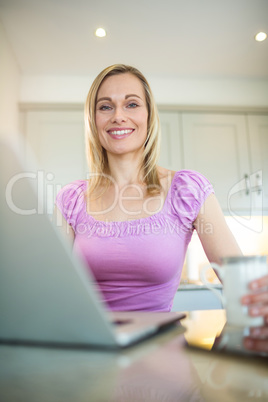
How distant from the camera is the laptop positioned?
1.06ft

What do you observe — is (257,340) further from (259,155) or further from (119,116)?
(259,155)

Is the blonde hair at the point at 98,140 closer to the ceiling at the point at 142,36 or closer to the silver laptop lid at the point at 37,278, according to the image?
the silver laptop lid at the point at 37,278

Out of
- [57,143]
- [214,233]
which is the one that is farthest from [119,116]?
[57,143]

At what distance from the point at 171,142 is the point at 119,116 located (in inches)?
75.4

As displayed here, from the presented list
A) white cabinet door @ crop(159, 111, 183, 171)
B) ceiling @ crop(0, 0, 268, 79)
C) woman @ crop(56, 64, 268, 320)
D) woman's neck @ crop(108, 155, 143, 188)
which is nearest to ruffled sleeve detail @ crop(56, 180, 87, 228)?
woman @ crop(56, 64, 268, 320)

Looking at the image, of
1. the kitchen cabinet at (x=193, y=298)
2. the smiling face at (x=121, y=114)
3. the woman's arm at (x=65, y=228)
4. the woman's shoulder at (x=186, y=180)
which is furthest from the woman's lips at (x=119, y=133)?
the kitchen cabinet at (x=193, y=298)

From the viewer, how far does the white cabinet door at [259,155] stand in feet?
10.1

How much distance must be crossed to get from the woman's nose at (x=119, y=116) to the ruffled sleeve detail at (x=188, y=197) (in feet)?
1.04

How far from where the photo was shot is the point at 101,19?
247 cm

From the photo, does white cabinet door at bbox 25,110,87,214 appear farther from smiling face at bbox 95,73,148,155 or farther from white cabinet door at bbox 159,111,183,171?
smiling face at bbox 95,73,148,155

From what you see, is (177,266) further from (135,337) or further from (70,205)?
(135,337)

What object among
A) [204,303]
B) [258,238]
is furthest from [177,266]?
[258,238]

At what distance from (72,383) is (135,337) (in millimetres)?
114

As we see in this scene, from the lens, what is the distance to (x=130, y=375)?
11.6 inches
